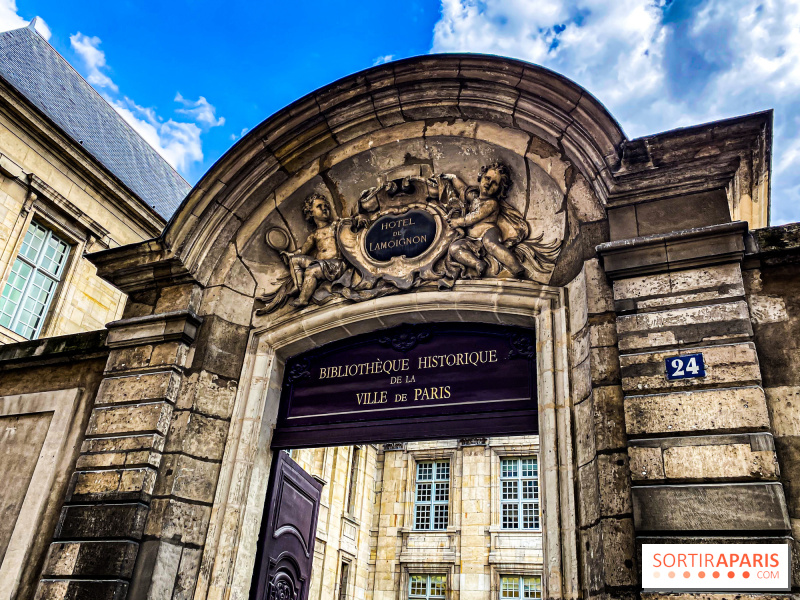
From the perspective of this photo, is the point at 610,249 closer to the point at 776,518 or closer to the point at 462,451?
the point at 776,518

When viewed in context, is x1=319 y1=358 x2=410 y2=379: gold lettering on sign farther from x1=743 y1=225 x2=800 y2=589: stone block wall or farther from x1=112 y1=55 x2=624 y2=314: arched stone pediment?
x1=743 y1=225 x2=800 y2=589: stone block wall

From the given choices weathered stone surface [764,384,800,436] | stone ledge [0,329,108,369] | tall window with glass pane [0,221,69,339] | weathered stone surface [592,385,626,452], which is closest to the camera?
weathered stone surface [764,384,800,436]

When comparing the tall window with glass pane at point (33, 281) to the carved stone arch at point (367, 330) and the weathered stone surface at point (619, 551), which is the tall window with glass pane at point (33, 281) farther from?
the weathered stone surface at point (619, 551)

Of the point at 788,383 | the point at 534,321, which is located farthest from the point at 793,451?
the point at 534,321

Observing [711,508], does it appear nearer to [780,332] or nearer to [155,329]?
[780,332]

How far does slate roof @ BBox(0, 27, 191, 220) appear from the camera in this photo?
10891 mm

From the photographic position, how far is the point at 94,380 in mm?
5434

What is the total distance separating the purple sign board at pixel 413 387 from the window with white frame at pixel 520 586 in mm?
10607

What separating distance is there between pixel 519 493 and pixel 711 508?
40.7 feet

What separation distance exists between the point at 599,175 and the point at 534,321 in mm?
1044

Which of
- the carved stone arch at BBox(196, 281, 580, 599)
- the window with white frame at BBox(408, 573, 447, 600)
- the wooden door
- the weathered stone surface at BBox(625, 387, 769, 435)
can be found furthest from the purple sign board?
the window with white frame at BBox(408, 573, 447, 600)

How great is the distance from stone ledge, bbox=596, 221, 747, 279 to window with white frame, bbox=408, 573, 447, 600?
12.4 meters

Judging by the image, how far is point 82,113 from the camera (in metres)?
12.2

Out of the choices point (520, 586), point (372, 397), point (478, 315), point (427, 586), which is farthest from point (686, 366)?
point (427, 586)
